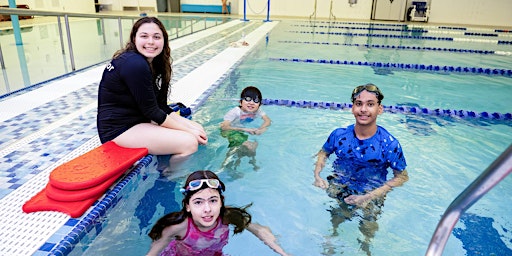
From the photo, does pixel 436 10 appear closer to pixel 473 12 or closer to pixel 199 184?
pixel 473 12

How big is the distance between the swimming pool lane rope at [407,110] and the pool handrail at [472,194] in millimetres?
4069

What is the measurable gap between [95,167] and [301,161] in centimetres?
188

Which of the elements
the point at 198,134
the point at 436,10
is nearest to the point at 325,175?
the point at 198,134

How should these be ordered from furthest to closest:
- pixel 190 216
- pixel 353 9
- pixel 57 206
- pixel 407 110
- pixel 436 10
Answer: pixel 353 9, pixel 436 10, pixel 407 110, pixel 57 206, pixel 190 216

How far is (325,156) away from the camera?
107 inches

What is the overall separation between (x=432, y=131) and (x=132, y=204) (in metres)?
3.38

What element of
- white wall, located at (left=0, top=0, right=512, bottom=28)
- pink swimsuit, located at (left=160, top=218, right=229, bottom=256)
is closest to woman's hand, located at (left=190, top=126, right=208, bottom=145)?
pink swimsuit, located at (left=160, top=218, right=229, bottom=256)

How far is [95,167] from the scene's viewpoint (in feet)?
7.67

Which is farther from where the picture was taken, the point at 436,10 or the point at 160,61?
the point at 436,10

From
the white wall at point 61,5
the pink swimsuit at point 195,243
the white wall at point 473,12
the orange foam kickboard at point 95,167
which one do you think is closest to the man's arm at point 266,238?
the pink swimsuit at point 195,243

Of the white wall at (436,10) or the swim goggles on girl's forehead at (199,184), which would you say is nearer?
the swim goggles on girl's forehead at (199,184)

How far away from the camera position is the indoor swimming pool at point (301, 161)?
7.78ft

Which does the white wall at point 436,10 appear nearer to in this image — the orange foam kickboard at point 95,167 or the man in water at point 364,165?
the man in water at point 364,165

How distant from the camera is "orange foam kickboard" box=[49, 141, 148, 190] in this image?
216 cm
